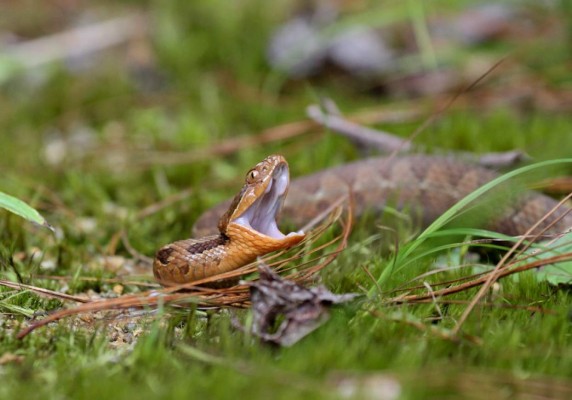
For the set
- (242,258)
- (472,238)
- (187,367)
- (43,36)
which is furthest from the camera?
(43,36)

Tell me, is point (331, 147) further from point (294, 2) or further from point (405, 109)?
point (294, 2)

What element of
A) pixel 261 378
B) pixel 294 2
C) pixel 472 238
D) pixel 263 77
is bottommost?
pixel 472 238

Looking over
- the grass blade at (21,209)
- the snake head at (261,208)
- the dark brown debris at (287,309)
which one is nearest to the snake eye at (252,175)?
the snake head at (261,208)

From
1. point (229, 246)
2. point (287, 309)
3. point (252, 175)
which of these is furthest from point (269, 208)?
A: point (287, 309)

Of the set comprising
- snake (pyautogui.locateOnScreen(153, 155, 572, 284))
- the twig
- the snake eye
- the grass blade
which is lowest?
snake (pyautogui.locateOnScreen(153, 155, 572, 284))

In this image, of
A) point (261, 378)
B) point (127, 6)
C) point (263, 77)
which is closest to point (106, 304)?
point (261, 378)

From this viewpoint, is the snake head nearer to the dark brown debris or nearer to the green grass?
the green grass

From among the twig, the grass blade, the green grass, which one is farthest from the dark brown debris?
the twig

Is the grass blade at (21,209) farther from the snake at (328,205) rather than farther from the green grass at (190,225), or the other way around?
the snake at (328,205)
